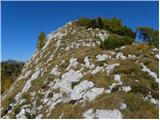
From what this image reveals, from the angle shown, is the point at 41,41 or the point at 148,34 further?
the point at 41,41

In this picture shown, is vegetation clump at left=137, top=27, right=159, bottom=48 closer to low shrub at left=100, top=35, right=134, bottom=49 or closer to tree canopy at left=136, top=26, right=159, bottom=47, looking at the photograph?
tree canopy at left=136, top=26, right=159, bottom=47

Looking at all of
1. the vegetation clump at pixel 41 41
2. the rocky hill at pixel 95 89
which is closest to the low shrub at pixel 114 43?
the rocky hill at pixel 95 89

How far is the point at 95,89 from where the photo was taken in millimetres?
26156

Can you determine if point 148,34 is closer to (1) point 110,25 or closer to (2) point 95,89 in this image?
(1) point 110,25

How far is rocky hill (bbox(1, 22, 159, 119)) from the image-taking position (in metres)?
22.7

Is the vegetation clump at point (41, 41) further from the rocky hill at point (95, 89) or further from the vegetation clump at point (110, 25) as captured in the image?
the rocky hill at point (95, 89)

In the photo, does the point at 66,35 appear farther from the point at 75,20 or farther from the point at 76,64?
the point at 76,64

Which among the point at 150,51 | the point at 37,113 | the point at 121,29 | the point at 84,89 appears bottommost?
the point at 37,113

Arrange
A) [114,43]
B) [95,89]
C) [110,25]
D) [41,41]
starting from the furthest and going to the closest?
[41,41] → [110,25] → [114,43] → [95,89]

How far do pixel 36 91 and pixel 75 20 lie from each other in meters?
38.4

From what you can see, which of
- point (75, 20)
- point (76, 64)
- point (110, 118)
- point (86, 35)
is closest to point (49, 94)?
point (76, 64)

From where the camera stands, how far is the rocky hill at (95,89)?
74.6 feet

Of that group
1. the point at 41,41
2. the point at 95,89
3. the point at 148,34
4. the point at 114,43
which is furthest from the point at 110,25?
the point at 95,89

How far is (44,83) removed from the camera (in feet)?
105
